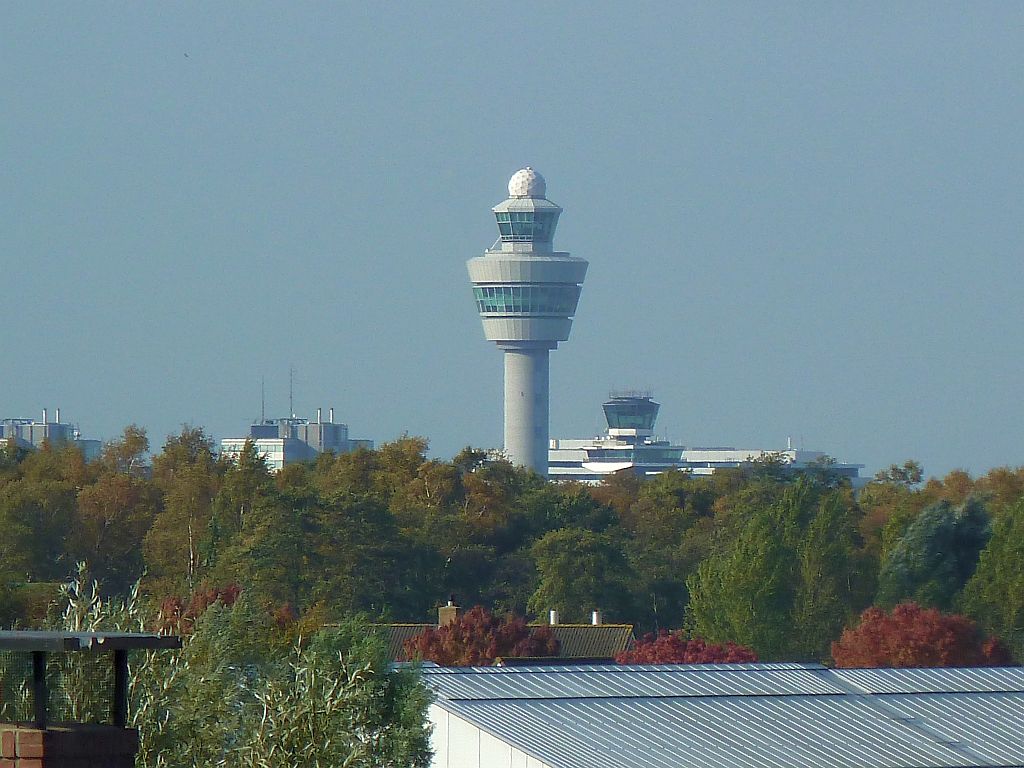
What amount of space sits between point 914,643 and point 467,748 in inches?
1379

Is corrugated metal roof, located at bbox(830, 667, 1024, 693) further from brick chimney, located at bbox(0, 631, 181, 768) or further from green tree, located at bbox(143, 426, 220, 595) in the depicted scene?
green tree, located at bbox(143, 426, 220, 595)

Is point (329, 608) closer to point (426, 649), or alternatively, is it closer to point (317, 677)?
point (426, 649)

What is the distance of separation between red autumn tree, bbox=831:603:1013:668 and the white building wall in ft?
110

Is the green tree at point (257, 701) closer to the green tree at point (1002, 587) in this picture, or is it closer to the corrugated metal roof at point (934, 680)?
the corrugated metal roof at point (934, 680)

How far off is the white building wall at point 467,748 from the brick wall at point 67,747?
1929 centimetres

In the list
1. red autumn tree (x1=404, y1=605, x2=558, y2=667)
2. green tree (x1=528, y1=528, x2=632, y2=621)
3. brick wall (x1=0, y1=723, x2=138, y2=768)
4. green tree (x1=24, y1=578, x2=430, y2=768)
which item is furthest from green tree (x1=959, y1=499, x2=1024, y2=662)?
brick wall (x1=0, y1=723, x2=138, y2=768)

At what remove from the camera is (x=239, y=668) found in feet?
82.1

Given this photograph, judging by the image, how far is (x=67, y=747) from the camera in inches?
460

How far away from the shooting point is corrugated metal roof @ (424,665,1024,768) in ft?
108

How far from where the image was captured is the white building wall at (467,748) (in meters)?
31.5

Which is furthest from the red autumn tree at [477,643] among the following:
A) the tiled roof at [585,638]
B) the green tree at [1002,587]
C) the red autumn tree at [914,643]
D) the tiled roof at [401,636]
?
the green tree at [1002,587]

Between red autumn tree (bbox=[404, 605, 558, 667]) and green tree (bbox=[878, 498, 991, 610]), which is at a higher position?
green tree (bbox=[878, 498, 991, 610])

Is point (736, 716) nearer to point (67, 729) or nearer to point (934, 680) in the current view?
point (934, 680)

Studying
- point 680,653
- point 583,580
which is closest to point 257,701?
point 680,653
